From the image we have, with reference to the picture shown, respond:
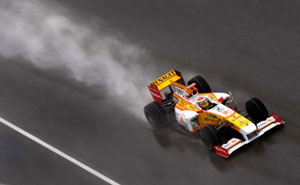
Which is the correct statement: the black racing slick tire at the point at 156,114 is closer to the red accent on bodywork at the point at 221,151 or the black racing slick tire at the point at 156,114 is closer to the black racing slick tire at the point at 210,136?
the black racing slick tire at the point at 210,136

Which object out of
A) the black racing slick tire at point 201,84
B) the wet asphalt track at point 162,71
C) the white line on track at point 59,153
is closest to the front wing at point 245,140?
the wet asphalt track at point 162,71

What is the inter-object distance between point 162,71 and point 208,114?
607cm

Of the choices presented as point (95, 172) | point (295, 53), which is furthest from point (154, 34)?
point (95, 172)

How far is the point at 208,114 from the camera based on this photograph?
82.1ft

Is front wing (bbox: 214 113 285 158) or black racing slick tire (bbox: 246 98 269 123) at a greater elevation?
black racing slick tire (bbox: 246 98 269 123)

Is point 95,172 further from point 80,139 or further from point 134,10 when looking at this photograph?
point 134,10

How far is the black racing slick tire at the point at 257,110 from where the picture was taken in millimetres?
24859

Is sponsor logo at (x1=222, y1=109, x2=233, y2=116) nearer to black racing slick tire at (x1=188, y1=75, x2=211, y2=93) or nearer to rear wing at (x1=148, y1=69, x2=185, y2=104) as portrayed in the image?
black racing slick tire at (x1=188, y1=75, x2=211, y2=93)

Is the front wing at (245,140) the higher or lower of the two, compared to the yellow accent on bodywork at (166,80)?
lower

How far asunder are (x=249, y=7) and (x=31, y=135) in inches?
514

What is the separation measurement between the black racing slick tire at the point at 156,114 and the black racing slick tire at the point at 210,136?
2489 millimetres

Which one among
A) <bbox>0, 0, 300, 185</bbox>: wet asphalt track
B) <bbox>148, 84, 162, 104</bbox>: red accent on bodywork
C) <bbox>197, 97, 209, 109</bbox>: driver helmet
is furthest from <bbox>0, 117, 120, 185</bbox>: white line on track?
<bbox>197, 97, 209, 109</bbox>: driver helmet

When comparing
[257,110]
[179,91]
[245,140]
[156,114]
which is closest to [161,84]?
[179,91]

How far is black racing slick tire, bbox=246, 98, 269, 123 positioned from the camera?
24859 mm
